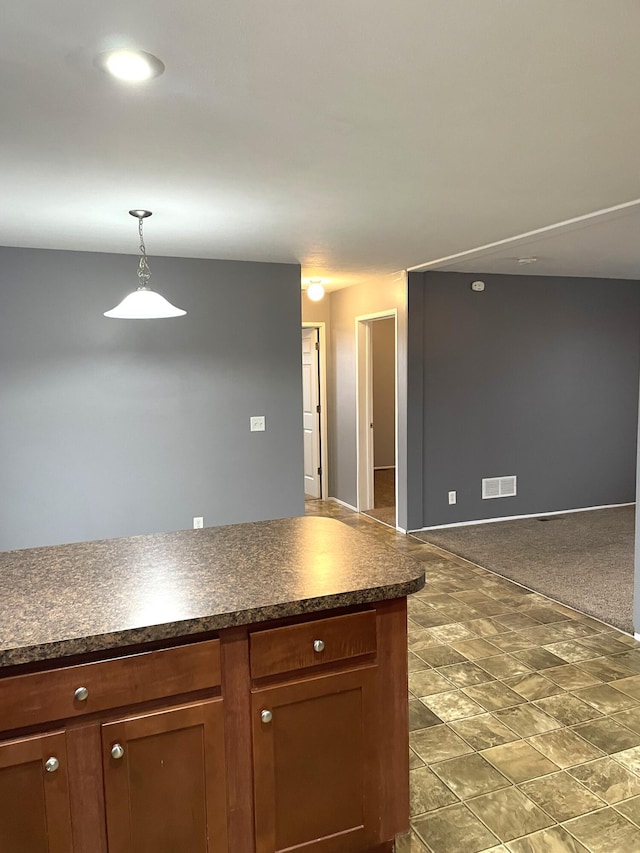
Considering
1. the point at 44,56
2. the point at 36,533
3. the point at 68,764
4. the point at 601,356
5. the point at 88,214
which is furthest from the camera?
the point at 601,356

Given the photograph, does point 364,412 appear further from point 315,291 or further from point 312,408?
point 315,291

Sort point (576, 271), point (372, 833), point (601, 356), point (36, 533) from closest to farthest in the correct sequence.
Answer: point (372, 833)
point (36, 533)
point (576, 271)
point (601, 356)

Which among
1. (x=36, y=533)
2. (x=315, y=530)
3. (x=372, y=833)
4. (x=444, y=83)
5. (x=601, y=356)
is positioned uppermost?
(x=444, y=83)

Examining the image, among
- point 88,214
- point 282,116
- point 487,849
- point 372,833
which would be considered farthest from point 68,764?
point 88,214

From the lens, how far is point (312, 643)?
5.93ft

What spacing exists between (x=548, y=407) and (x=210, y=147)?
16.2ft

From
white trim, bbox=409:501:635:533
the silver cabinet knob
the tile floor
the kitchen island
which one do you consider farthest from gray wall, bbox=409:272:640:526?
the silver cabinet knob

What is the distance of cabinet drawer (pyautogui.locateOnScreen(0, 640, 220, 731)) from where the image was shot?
153cm

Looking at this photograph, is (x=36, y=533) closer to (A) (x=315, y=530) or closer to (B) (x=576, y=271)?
(A) (x=315, y=530)

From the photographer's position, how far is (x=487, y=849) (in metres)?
2.07

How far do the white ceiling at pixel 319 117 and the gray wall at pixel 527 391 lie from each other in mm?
2093

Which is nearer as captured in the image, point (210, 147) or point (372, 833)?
point (372, 833)

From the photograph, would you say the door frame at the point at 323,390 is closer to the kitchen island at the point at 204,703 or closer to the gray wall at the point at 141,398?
the gray wall at the point at 141,398

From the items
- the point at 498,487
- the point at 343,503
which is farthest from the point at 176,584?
the point at 343,503
